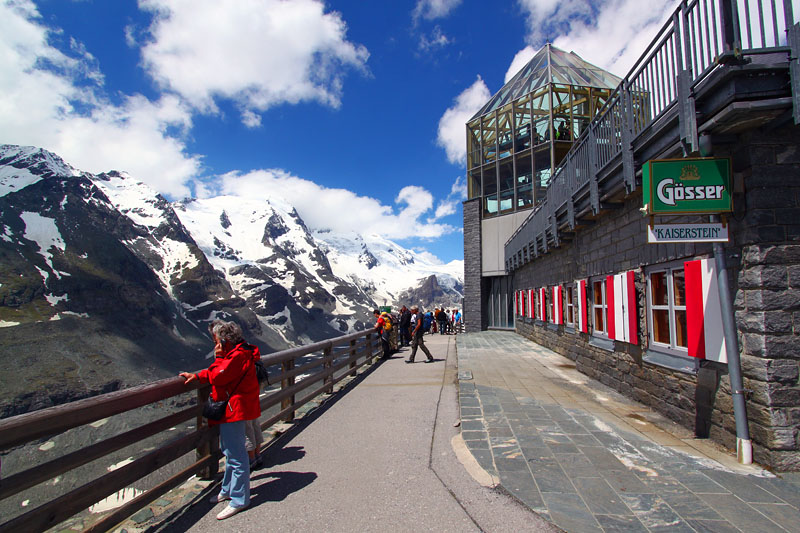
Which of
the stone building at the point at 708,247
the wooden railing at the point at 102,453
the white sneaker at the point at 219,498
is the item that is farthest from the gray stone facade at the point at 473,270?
the white sneaker at the point at 219,498

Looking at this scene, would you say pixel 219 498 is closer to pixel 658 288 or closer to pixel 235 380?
pixel 235 380

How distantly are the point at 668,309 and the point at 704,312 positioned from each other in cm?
122

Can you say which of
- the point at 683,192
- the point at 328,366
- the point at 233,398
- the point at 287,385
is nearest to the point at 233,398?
the point at 233,398

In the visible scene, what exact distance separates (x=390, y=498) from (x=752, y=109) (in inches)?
188

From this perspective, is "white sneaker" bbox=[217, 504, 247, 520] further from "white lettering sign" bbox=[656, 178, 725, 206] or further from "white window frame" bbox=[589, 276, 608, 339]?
"white window frame" bbox=[589, 276, 608, 339]

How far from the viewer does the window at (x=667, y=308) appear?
19.3ft

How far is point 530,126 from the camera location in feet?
77.9

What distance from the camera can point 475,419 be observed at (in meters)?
6.14

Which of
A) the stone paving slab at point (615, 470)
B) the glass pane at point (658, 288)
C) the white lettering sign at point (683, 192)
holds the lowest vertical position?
the stone paving slab at point (615, 470)

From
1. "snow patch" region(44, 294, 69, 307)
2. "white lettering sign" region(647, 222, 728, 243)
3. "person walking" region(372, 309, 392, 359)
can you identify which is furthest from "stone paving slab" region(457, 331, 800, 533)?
"snow patch" region(44, 294, 69, 307)

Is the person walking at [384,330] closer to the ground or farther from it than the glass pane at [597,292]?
closer to the ground

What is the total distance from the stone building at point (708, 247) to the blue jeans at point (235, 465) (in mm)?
4812

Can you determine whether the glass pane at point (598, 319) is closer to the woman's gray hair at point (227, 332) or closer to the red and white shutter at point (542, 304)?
the red and white shutter at point (542, 304)

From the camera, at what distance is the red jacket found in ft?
13.2
